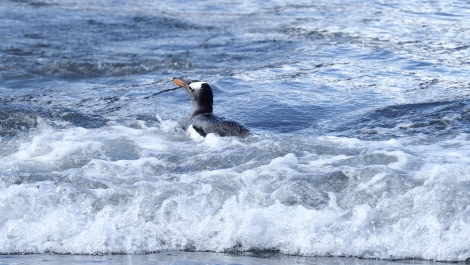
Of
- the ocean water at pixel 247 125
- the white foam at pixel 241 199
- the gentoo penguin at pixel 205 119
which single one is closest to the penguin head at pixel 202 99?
the gentoo penguin at pixel 205 119

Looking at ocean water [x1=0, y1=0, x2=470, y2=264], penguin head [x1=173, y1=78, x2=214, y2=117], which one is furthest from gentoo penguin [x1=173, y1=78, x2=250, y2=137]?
ocean water [x1=0, y1=0, x2=470, y2=264]

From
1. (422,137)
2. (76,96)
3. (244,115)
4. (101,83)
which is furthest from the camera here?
(101,83)

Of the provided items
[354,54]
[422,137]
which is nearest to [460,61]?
[354,54]

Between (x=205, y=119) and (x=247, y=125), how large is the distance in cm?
83

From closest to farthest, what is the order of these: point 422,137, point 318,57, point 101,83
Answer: point 422,137
point 101,83
point 318,57

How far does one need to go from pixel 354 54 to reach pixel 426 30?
1.91 m

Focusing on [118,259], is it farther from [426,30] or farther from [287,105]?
[426,30]

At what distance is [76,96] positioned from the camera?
1109cm

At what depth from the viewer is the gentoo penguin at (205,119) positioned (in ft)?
28.4

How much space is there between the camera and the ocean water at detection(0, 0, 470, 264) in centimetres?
612

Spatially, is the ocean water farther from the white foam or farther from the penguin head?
the penguin head

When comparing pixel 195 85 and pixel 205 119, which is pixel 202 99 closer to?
pixel 195 85

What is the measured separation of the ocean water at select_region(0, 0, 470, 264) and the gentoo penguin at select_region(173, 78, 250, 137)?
190 mm

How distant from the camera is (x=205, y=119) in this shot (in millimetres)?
9164
